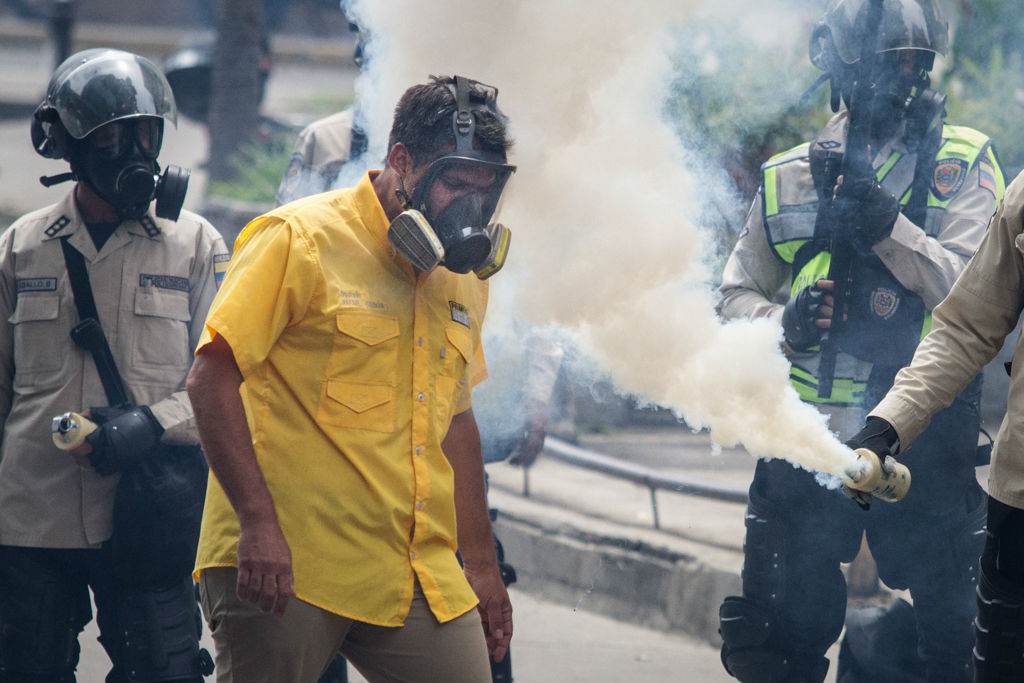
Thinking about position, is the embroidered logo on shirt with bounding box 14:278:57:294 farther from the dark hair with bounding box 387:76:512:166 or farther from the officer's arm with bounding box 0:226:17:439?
the dark hair with bounding box 387:76:512:166

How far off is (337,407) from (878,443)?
1.30 m

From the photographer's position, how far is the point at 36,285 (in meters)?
3.59

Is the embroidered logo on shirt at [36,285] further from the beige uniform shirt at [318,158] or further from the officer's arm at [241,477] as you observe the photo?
the beige uniform shirt at [318,158]

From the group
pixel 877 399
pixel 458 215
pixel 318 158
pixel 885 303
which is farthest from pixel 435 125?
pixel 318 158

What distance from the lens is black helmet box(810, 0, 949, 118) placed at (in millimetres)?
3787

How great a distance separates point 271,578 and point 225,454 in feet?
0.90

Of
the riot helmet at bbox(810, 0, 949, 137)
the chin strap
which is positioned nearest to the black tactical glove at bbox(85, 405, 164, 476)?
the chin strap

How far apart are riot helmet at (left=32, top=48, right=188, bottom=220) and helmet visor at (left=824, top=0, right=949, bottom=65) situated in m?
2.12

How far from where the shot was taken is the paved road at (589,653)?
4941 millimetres

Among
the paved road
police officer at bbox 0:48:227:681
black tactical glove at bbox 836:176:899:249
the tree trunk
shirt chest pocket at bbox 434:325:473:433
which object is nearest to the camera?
shirt chest pocket at bbox 434:325:473:433

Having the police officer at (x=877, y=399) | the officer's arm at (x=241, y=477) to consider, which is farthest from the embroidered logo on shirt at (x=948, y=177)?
the officer's arm at (x=241, y=477)

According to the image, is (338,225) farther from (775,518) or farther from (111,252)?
(775,518)

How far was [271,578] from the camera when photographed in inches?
98.9

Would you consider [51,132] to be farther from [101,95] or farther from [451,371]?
[451,371]
